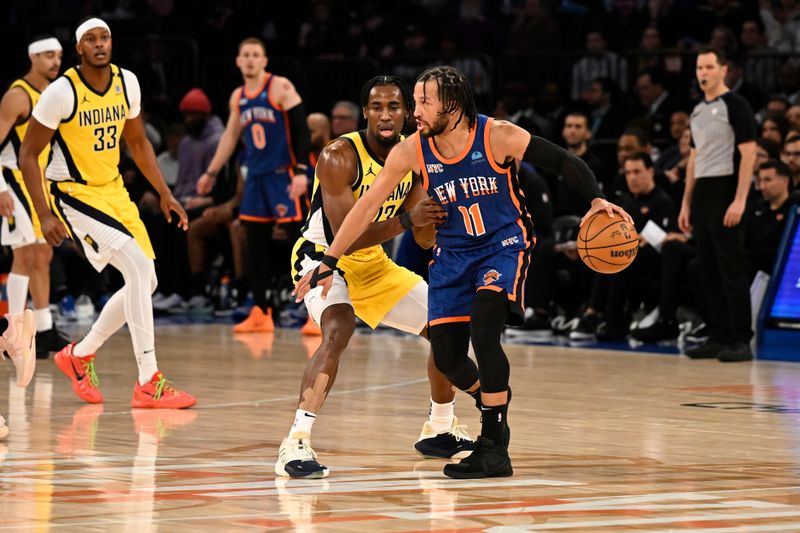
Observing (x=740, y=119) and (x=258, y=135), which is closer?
(x=740, y=119)

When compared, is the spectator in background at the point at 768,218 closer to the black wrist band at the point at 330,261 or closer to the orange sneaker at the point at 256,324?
the orange sneaker at the point at 256,324

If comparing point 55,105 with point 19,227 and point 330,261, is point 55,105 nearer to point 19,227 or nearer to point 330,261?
point 19,227

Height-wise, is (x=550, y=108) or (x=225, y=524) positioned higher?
(x=550, y=108)

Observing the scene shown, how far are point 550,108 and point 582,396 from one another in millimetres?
7171

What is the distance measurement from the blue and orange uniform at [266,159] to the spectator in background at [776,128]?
4093 mm

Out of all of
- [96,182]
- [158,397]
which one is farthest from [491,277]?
[96,182]

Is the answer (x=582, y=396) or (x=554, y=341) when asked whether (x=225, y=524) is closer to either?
(x=582, y=396)

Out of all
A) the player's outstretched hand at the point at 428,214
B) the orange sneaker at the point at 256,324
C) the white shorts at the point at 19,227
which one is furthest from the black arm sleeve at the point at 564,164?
the orange sneaker at the point at 256,324

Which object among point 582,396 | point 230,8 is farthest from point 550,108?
point 582,396

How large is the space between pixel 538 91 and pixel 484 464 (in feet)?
34.7

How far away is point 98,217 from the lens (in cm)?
842

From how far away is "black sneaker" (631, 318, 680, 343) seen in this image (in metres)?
12.4

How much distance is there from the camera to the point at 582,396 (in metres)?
9.02

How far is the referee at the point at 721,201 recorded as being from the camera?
10.7 meters
